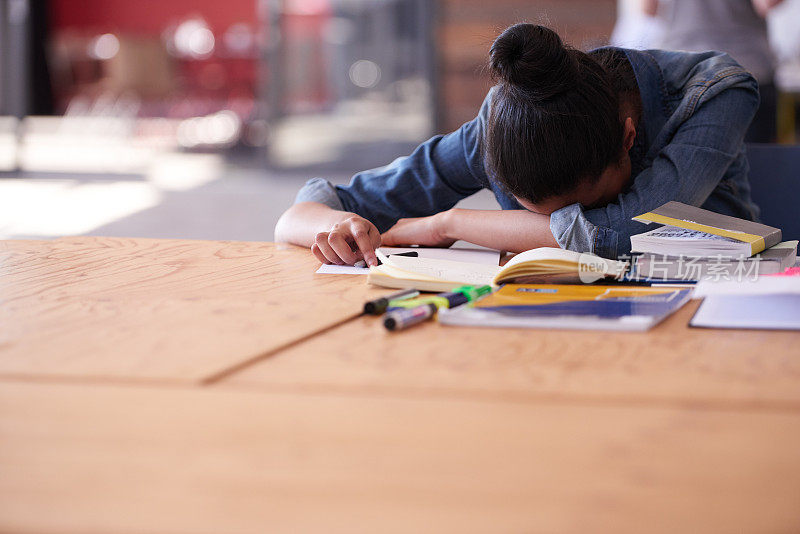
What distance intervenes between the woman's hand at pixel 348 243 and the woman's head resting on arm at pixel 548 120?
0.21 m

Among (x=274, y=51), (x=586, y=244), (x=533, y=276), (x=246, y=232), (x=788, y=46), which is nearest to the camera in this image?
(x=533, y=276)

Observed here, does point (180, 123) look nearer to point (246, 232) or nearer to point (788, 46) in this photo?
point (246, 232)

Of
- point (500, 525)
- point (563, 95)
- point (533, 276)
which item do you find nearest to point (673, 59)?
point (563, 95)

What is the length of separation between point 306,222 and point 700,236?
63 centimetres

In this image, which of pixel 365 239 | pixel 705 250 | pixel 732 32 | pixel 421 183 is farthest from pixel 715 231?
pixel 732 32

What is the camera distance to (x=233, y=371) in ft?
2.19

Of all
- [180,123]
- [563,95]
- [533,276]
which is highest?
[563,95]

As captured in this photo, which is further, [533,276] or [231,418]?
[533,276]

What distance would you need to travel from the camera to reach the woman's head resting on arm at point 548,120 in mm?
1112

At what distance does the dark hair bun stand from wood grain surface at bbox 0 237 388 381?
343 millimetres

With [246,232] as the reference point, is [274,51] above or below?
above

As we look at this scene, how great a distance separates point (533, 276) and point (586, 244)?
174 millimetres

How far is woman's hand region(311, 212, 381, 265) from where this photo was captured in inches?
46.8

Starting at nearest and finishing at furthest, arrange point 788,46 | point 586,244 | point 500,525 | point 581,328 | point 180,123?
point 500,525
point 581,328
point 586,244
point 788,46
point 180,123
